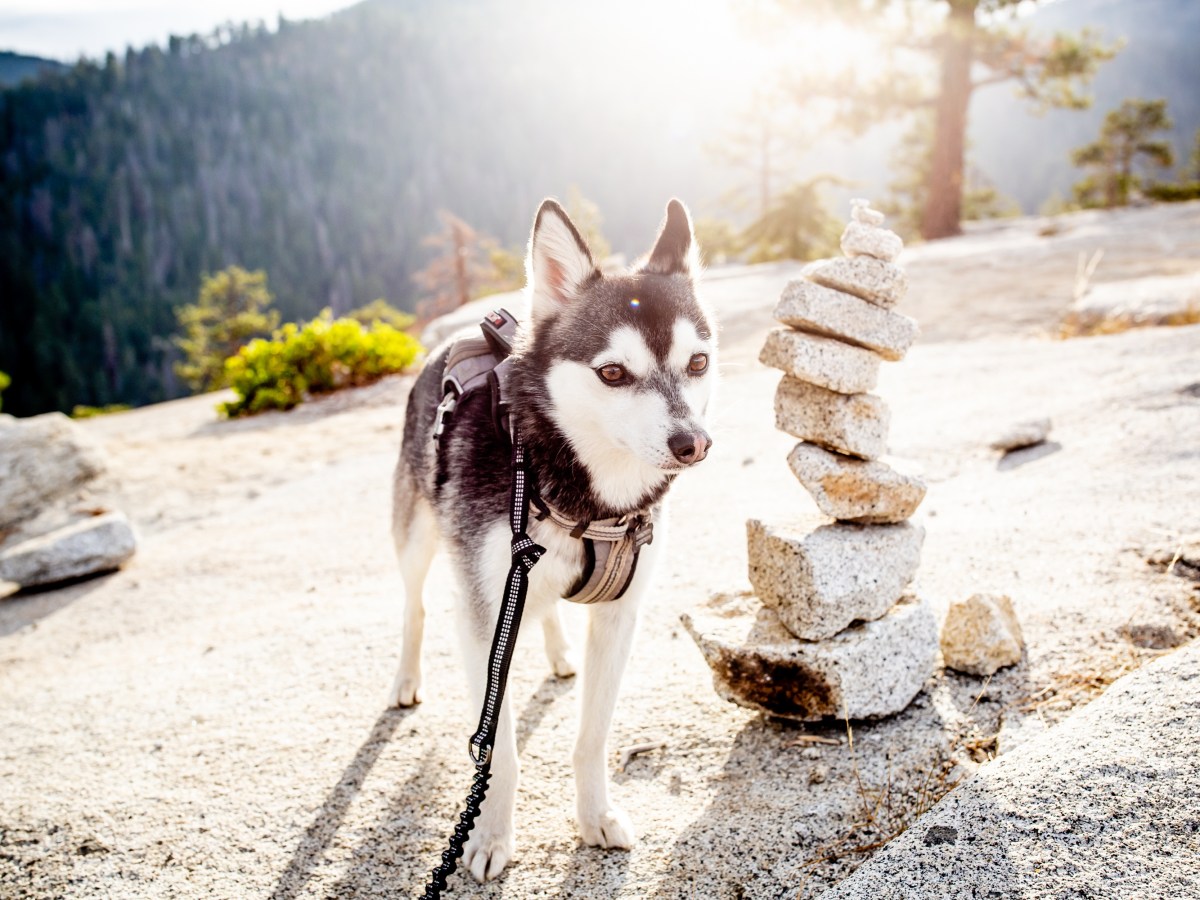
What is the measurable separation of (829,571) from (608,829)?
1318mm

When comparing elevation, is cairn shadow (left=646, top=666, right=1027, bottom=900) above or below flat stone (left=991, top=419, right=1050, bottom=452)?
below

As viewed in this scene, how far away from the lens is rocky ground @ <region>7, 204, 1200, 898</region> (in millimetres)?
2867

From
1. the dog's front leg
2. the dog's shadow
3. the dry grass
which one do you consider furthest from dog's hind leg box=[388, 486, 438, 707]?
the dry grass

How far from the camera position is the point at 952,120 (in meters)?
19.1

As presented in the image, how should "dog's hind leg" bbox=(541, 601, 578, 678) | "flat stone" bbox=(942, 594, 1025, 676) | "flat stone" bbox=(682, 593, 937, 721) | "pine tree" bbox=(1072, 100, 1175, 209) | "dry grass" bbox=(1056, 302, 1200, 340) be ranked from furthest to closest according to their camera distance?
"pine tree" bbox=(1072, 100, 1175, 209), "dry grass" bbox=(1056, 302, 1200, 340), "dog's hind leg" bbox=(541, 601, 578, 678), "flat stone" bbox=(942, 594, 1025, 676), "flat stone" bbox=(682, 593, 937, 721)

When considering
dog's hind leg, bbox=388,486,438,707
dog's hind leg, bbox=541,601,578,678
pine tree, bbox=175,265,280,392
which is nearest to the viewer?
dog's hind leg, bbox=388,486,438,707

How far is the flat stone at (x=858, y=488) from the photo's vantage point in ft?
10.8

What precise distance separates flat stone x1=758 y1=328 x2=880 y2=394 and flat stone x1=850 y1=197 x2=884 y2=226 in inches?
21.1

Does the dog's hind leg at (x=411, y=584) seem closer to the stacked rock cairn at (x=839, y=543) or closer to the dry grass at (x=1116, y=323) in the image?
the stacked rock cairn at (x=839, y=543)

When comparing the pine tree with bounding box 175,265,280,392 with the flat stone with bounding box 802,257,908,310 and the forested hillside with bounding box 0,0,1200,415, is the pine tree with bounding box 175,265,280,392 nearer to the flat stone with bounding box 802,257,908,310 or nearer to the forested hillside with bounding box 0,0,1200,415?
the flat stone with bounding box 802,257,908,310

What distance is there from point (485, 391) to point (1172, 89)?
211 meters

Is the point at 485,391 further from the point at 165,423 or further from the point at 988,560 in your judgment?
the point at 165,423

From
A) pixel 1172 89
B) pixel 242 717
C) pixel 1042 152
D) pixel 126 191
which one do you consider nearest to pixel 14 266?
Result: pixel 126 191

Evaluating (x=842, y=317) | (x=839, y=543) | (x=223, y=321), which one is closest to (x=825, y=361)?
(x=842, y=317)
